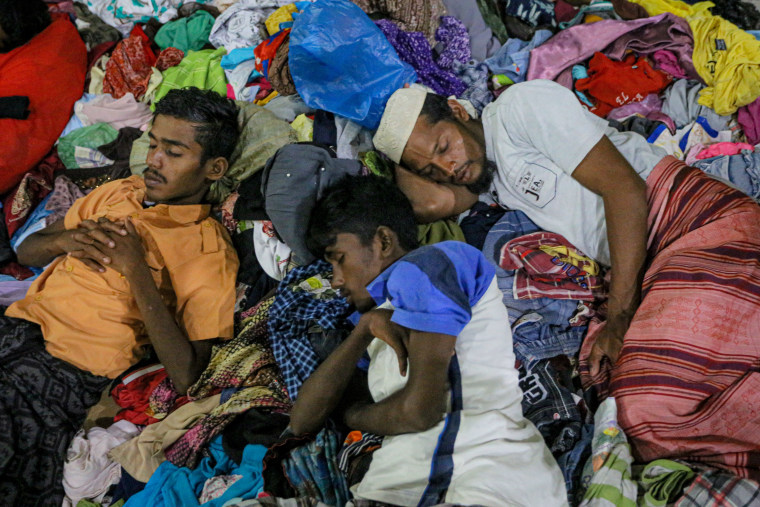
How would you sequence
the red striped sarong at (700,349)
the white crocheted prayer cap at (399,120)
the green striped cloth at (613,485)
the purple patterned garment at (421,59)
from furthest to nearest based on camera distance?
1. the purple patterned garment at (421,59)
2. the white crocheted prayer cap at (399,120)
3. the red striped sarong at (700,349)
4. the green striped cloth at (613,485)

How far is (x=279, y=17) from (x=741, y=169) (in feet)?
8.11

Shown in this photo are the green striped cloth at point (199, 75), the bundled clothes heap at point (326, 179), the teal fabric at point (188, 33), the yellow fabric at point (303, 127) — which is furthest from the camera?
the teal fabric at point (188, 33)

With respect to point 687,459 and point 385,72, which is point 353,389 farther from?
point 385,72

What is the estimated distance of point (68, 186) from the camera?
10.0 feet

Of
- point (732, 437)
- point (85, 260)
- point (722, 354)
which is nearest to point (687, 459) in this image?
point (732, 437)

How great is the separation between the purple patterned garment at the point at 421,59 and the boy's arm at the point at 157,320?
1.59 metres

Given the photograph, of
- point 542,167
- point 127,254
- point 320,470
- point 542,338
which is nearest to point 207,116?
point 127,254

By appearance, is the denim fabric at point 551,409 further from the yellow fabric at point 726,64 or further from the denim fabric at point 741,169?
the yellow fabric at point 726,64

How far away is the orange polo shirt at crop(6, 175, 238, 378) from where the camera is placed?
231 cm

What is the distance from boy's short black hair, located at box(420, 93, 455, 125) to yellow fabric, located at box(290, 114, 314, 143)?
0.65 m

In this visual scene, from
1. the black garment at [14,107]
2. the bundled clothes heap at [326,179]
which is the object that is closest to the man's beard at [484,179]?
the bundled clothes heap at [326,179]

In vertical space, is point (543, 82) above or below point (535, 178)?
above

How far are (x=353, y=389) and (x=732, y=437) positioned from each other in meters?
1.18

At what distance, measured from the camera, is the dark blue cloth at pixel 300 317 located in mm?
2100
